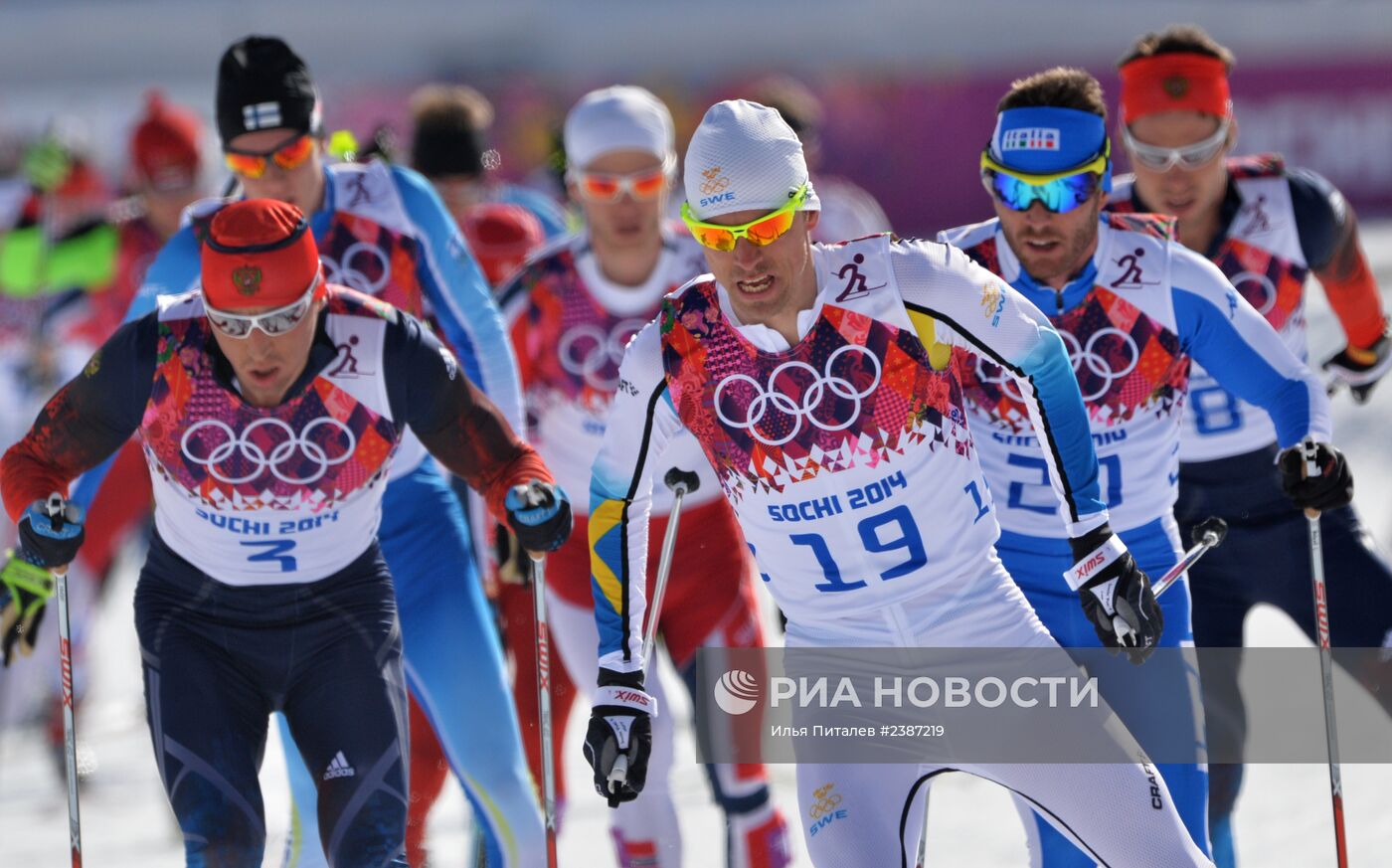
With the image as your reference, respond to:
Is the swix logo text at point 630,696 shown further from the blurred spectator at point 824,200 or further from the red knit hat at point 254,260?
the blurred spectator at point 824,200

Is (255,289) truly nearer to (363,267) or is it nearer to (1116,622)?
(363,267)

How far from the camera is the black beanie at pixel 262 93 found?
235 inches

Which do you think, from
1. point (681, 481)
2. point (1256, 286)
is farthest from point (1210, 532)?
point (681, 481)

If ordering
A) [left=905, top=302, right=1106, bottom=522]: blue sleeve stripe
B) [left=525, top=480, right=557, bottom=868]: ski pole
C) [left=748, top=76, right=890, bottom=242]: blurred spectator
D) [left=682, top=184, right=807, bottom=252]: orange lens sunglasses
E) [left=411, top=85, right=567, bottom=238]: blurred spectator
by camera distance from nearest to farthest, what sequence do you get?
[left=682, top=184, right=807, bottom=252]: orange lens sunglasses → [left=905, top=302, right=1106, bottom=522]: blue sleeve stripe → [left=525, top=480, right=557, bottom=868]: ski pole → [left=411, top=85, right=567, bottom=238]: blurred spectator → [left=748, top=76, right=890, bottom=242]: blurred spectator

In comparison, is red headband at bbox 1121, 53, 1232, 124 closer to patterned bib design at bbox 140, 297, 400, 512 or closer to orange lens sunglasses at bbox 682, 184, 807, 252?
orange lens sunglasses at bbox 682, 184, 807, 252

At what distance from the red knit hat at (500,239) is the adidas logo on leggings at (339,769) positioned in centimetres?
352

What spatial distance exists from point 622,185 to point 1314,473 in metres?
2.62

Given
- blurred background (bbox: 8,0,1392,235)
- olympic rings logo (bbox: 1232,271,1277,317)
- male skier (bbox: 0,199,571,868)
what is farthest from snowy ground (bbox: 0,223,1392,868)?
blurred background (bbox: 8,0,1392,235)

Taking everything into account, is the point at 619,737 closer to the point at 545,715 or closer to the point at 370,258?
the point at 545,715

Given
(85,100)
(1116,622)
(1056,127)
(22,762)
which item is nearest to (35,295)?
(22,762)

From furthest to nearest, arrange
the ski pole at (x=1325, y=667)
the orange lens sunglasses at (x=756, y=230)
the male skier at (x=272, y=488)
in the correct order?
the ski pole at (x=1325, y=667)
the male skier at (x=272, y=488)
the orange lens sunglasses at (x=756, y=230)

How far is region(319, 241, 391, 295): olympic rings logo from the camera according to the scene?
19.8 feet

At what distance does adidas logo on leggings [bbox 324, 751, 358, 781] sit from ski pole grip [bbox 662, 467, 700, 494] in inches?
48.7

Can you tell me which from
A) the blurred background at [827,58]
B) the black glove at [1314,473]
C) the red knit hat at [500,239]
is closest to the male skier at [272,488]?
the black glove at [1314,473]
